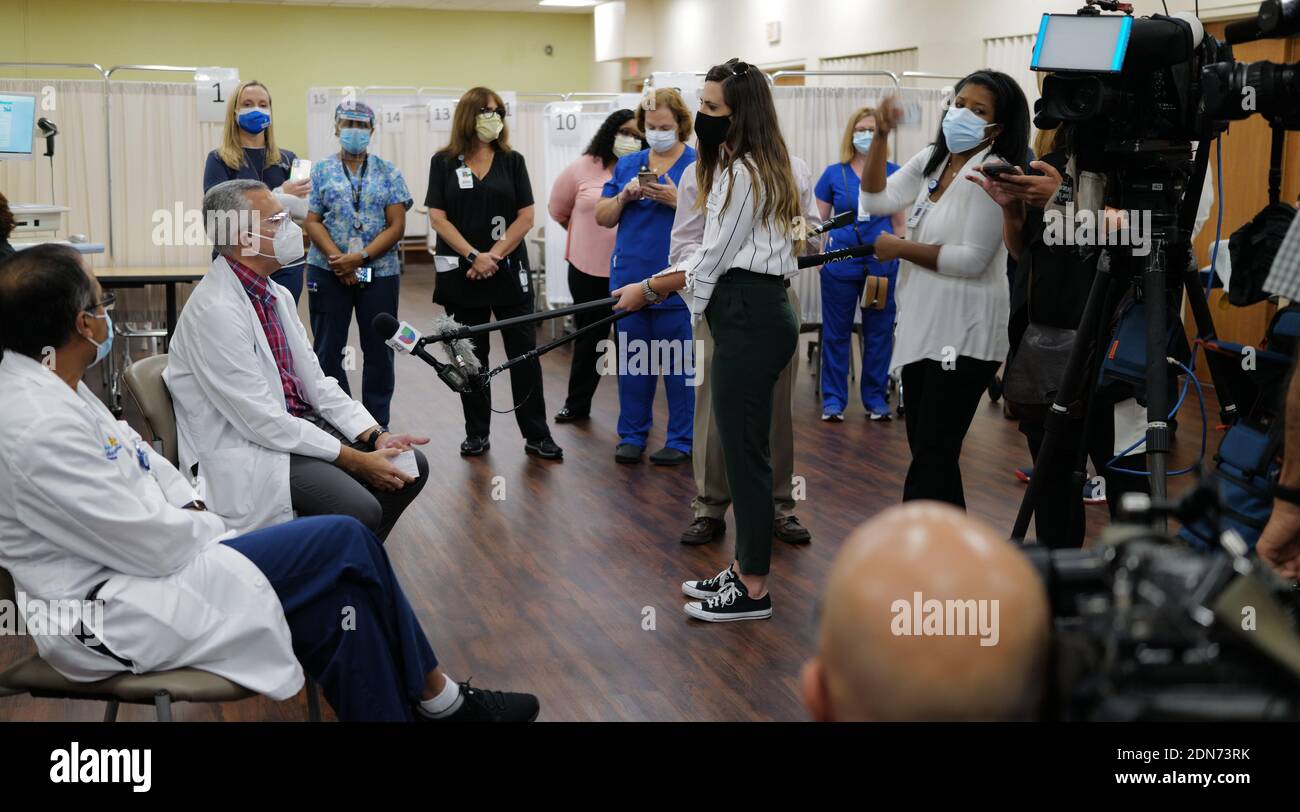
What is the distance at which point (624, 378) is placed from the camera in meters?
5.26

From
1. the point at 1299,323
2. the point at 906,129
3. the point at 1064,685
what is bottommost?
the point at 1064,685

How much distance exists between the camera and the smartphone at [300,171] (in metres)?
5.28

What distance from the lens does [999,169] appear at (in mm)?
2566

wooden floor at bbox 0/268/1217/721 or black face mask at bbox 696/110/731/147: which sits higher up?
black face mask at bbox 696/110/731/147

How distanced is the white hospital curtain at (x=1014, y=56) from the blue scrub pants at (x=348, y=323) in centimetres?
492

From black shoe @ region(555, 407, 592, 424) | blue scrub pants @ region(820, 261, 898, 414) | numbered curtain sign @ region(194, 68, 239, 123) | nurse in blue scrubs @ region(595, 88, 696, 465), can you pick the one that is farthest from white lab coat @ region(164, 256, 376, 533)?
numbered curtain sign @ region(194, 68, 239, 123)

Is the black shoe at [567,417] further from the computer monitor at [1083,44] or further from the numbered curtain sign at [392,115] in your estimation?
the numbered curtain sign at [392,115]

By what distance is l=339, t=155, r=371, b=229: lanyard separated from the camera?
16.8ft

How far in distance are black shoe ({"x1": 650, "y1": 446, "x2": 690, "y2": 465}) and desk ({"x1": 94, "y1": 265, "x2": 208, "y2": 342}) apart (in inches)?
96.7

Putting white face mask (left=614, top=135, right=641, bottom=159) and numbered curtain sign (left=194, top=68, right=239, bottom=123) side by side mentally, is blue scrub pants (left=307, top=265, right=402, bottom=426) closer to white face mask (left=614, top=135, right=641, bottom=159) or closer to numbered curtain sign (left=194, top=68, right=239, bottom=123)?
white face mask (left=614, top=135, right=641, bottom=159)

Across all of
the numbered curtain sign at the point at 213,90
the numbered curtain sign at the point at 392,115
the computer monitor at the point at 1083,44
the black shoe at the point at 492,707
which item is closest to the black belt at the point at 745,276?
the computer monitor at the point at 1083,44

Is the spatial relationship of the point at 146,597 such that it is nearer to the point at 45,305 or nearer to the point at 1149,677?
the point at 45,305
